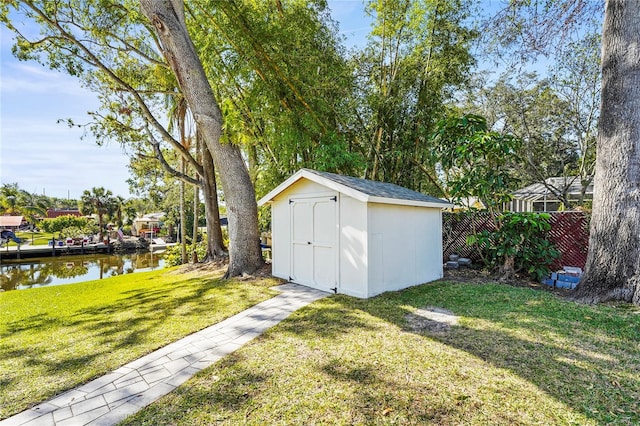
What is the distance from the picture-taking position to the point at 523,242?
6117 mm

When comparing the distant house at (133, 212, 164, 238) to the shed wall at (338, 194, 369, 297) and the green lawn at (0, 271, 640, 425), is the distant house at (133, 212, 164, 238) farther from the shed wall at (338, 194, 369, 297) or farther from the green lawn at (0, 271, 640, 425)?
the shed wall at (338, 194, 369, 297)

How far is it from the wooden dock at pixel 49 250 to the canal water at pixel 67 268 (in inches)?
22.6

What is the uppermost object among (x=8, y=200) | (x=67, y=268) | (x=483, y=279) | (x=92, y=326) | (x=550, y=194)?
(x=8, y=200)

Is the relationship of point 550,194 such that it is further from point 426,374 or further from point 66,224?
point 66,224

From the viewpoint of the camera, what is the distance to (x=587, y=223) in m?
5.93

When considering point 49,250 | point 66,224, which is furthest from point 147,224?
point 49,250

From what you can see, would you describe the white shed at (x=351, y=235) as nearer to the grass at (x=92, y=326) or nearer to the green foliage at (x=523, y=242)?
the grass at (x=92, y=326)

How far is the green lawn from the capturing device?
6.95 feet

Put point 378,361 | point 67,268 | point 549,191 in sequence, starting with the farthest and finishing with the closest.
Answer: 1. point 67,268
2. point 549,191
3. point 378,361

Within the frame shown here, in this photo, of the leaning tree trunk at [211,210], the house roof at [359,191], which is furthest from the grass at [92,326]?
the leaning tree trunk at [211,210]

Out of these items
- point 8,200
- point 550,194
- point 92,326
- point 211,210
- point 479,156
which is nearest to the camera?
point 92,326

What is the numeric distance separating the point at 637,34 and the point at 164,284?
9.44 m

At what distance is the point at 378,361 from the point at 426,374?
425 millimetres

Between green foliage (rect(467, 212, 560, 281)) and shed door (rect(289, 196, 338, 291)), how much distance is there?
116 inches
